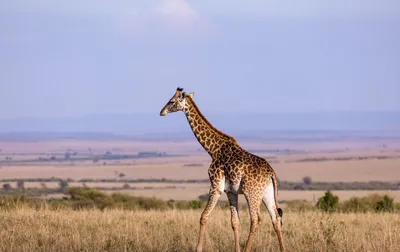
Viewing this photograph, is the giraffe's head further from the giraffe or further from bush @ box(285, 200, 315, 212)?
bush @ box(285, 200, 315, 212)

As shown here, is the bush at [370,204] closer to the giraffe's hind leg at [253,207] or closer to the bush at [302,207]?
the bush at [302,207]

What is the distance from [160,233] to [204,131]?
242cm

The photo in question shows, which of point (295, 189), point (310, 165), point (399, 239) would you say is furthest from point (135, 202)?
point (310, 165)

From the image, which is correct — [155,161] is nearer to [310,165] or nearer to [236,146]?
[310,165]

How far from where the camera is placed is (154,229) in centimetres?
1652

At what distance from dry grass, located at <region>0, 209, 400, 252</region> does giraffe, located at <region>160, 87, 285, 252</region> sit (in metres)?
0.66

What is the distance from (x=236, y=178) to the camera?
43.5ft

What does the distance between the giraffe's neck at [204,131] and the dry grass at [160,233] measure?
1.41m

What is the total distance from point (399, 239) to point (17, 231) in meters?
5.79

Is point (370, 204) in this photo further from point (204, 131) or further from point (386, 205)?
point (204, 131)

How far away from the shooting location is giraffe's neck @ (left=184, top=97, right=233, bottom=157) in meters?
13.9

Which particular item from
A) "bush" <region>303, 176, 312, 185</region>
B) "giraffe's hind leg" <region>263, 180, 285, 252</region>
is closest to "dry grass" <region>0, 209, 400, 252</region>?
"giraffe's hind leg" <region>263, 180, 285, 252</region>

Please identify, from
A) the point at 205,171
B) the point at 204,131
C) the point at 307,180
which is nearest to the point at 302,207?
the point at 204,131

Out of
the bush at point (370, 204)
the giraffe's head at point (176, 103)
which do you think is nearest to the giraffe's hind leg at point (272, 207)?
the giraffe's head at point (176, 103)
